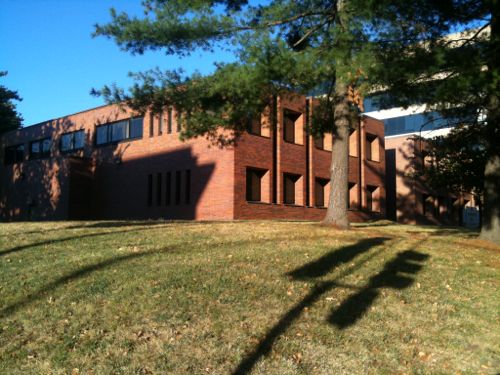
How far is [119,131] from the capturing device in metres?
32.3

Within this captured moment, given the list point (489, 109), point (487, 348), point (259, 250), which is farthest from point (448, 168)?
point (487, 348)

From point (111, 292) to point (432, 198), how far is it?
3865cm

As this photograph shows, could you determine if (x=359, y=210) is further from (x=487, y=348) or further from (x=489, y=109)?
(x=487, y=348)

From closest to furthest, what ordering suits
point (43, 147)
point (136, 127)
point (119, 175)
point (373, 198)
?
1. point (136, 127)
2. point (119, 175)
3. point (373, 198)
4. point (43, 147)

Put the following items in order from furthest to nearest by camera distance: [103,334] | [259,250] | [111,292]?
1. [259,250]
2. [111,292]
3. [103,334]

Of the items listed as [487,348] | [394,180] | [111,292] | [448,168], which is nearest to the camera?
[487,348]

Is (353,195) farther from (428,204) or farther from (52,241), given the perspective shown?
(52,241)

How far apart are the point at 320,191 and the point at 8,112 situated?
115 feet

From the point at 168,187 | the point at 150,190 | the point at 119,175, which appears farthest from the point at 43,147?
the point at 168,187

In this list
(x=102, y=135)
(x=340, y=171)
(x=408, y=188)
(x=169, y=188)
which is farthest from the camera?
(x=408, y=188)

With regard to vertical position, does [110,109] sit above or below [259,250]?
above

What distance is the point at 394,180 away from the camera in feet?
140

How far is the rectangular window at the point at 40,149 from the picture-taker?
37.7m

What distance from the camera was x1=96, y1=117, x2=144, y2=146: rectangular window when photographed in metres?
31.1
